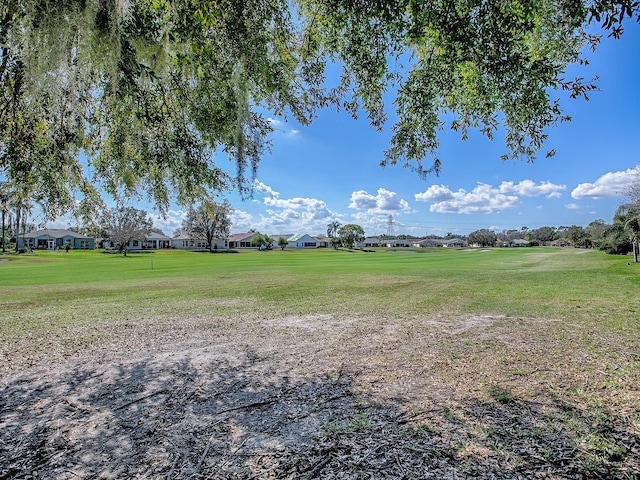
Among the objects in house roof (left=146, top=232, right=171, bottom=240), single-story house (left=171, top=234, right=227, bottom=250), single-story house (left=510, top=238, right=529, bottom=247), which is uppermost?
house roof (left=146, top=232, right=171, bottom=240)

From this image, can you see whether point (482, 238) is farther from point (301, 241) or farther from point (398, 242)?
point (301, 241)

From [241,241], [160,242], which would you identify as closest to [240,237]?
[241,241]

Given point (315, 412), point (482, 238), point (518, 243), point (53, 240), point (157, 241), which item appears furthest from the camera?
point (518, 243)

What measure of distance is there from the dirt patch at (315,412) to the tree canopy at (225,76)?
2273 mm

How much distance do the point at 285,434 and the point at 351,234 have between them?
90.8 m

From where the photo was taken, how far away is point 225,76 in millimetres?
3990

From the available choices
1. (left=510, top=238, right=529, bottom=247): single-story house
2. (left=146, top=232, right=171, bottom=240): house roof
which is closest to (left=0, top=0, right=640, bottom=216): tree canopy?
(left=146, top=232, right=171, bottom=240): house roof

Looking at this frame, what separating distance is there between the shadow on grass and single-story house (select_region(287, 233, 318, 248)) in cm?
9794

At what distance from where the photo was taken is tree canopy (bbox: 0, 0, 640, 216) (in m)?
3.29

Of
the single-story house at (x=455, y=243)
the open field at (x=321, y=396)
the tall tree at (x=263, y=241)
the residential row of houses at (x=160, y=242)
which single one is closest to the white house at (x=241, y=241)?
the residential row of houses at (x=160, y=242)

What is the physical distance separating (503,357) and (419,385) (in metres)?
1.81

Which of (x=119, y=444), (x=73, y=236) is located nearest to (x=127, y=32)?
(x=119, y=444)

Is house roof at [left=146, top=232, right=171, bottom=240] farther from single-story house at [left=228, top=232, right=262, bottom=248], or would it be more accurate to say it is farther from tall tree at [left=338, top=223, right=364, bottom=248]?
tall tree at [left=338, top=223, right=364, bottom=248]

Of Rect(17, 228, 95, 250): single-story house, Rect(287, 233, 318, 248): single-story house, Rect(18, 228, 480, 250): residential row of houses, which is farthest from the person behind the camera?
Rect(287, 233, 318, 248): single-story house
